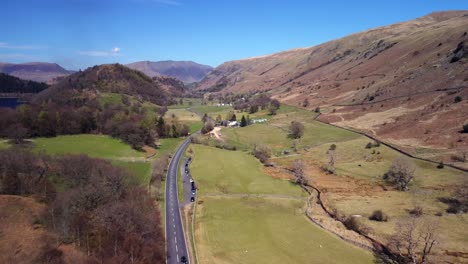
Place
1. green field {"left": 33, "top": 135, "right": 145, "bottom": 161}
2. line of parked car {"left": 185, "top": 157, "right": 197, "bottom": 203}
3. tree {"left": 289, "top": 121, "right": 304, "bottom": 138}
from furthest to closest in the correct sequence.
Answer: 1. tree {"left": 289, "top": 121, "right": 304, "bottom": 138}
2. green field {"left": 33, "top": 135, "right": 145, "bottom": 161}
3. line of parked car {"left": 185, "top": 157, "right": 197, "bottom": 203}

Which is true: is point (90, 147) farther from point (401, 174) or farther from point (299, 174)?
point (401, 174)

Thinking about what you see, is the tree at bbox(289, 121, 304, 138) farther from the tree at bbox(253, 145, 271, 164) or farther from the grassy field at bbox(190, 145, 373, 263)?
the grassy field at bbox(190, 145, 373, 263)

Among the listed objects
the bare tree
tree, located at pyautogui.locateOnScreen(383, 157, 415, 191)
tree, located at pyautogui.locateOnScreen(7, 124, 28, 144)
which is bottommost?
the bare tree

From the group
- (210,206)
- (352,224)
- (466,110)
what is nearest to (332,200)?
(352,224)

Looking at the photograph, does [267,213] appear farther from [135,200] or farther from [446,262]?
[446,262]

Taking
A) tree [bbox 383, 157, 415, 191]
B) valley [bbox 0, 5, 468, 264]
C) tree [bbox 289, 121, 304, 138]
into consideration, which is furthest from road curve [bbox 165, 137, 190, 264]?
tree [bbox 289, 121, 304, 138]

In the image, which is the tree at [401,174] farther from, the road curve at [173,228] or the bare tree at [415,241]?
the road curve at [173,228]
